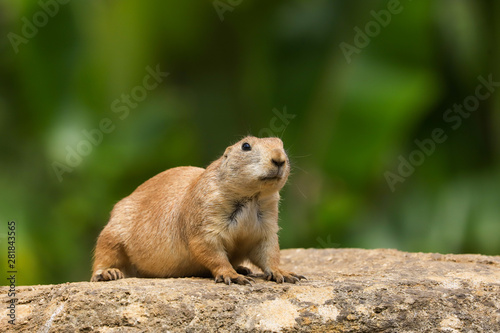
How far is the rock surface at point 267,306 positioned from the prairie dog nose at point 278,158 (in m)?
1.14

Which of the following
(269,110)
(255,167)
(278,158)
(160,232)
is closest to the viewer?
(278,158)

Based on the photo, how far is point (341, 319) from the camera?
5.89m

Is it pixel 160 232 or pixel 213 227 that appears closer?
pixel 213 227

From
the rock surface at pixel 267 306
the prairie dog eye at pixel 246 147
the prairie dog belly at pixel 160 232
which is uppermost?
the prairie dog eye at pixel 246 147

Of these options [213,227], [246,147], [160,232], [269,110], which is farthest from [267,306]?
[269,110]

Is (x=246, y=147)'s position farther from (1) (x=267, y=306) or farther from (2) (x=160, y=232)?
(1) (x=267, y=306)

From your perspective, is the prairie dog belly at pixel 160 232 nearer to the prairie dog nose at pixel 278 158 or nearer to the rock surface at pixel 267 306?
the rock surface at pixel 267 306

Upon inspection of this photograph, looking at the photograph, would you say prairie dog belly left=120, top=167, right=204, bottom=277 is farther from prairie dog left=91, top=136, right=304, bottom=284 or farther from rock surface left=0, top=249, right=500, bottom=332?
rock surface left=0, top=249, right=500, bottom=332

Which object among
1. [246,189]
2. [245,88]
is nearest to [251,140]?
[246,189]

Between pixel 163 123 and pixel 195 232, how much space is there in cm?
568

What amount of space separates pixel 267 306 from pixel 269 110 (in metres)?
7.03

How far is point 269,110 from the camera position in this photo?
1271 centimetres

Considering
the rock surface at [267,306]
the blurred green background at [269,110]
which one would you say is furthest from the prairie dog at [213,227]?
the blurred green background at [269,110]

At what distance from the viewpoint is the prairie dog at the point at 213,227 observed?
23.1ft
